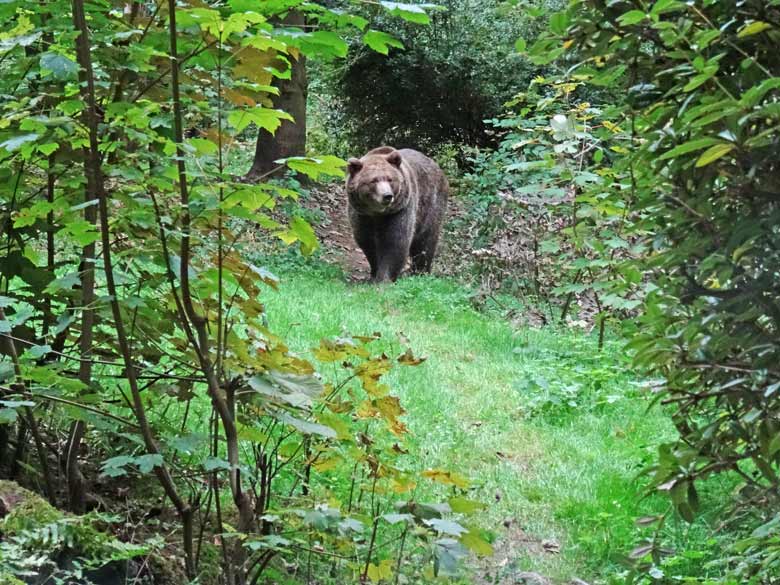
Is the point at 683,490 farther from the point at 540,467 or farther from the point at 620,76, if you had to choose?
the point at 540,467

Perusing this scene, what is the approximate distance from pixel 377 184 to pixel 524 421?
674 centimetres

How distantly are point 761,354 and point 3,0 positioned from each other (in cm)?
214

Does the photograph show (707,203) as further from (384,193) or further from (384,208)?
(384,208)

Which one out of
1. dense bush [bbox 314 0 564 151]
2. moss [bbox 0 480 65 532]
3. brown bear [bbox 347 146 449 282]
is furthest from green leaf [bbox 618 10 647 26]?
dense bush [bbox 314 0 564 151]

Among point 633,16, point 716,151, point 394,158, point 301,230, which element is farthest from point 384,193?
point 716,151

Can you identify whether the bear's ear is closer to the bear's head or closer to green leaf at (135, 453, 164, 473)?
the bear's head

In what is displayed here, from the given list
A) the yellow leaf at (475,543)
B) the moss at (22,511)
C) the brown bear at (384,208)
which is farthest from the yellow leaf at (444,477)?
the brown bear at (384,208)

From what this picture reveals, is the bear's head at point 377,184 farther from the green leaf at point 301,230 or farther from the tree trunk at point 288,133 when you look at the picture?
the green leaf at point 301,230

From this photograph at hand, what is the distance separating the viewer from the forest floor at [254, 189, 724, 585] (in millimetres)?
4090

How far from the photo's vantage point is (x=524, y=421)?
5840 mm

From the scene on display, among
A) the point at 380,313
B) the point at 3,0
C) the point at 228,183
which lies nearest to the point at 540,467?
the point at 228,183

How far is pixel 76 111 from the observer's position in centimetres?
265

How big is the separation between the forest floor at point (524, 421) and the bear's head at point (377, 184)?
7.28 feet

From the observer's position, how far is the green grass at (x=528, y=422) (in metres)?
4.15
